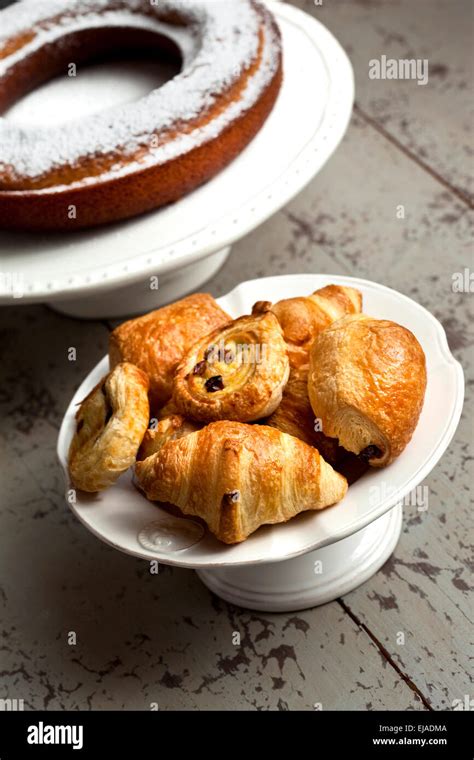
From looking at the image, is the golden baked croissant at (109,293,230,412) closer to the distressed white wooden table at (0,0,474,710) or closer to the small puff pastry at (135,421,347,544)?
the small puff pastry at (135,421,347,544)

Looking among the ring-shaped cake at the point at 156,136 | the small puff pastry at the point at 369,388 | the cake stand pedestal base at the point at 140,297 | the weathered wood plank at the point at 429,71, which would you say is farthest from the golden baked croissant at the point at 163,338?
the weathered wood plank at the point at 429,71

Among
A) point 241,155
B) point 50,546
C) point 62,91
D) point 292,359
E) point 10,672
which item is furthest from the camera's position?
point 62,91

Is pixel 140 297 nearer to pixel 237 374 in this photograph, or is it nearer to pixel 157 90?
pixel 157 90

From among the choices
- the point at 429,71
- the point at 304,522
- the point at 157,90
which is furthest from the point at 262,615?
the point at 429,71

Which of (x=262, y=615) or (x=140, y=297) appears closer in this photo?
(x=262, y=615)

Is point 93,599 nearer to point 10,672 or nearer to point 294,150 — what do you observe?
point 10,672

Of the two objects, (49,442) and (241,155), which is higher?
(241,155)

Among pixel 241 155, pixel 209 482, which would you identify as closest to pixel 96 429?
pixel 209 482
